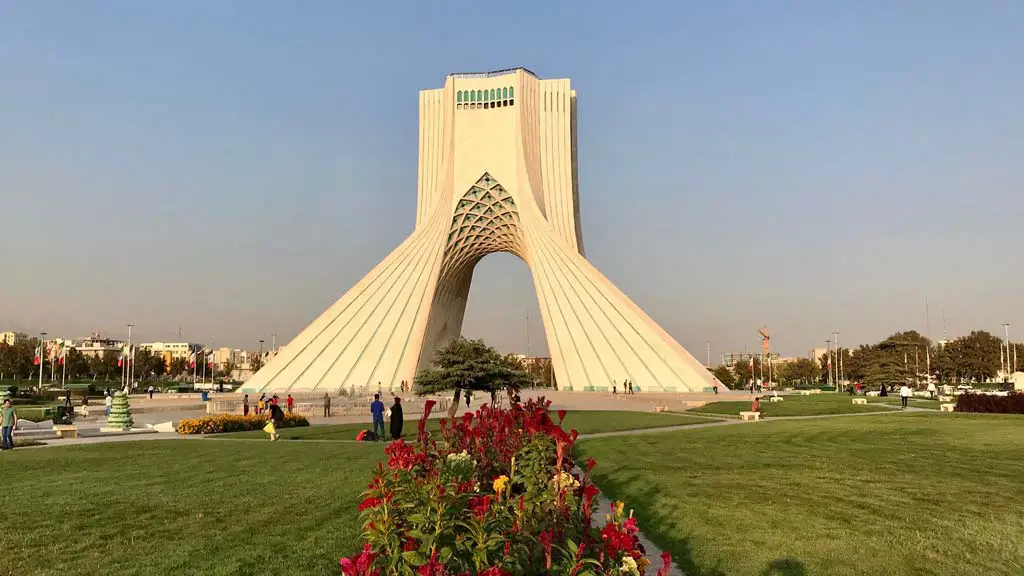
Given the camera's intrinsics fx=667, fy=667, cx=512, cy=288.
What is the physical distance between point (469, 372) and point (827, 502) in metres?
15.2

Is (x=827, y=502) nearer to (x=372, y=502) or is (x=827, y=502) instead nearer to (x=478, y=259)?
(x=372, y=502)

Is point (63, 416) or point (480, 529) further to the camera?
point (63, 416)

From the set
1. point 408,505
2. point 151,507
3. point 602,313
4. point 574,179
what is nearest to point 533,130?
point 574,179

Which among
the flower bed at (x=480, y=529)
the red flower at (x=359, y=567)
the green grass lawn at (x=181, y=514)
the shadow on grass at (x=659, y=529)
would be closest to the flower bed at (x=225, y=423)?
the green grass lawn at (x=181, y=514)

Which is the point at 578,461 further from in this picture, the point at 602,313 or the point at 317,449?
the point at 602,313

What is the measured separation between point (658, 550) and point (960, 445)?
37.4ft

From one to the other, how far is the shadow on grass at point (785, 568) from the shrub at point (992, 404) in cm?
2356

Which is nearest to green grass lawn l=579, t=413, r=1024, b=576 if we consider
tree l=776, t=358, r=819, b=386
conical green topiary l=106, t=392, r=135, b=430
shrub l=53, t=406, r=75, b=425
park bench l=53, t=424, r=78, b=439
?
park bench l=53, t=424, r=78, b=439

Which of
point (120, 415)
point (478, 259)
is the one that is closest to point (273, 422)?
point (120, 415)

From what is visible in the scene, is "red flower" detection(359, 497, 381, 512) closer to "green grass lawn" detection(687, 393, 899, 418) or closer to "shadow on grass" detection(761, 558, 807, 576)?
"shadow on grass" detection(761, 558, 807, 576)

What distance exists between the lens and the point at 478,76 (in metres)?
51.8

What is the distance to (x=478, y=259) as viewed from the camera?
56438 mm

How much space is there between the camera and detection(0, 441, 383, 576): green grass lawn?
5816 millimetres

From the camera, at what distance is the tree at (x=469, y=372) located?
22.5m
